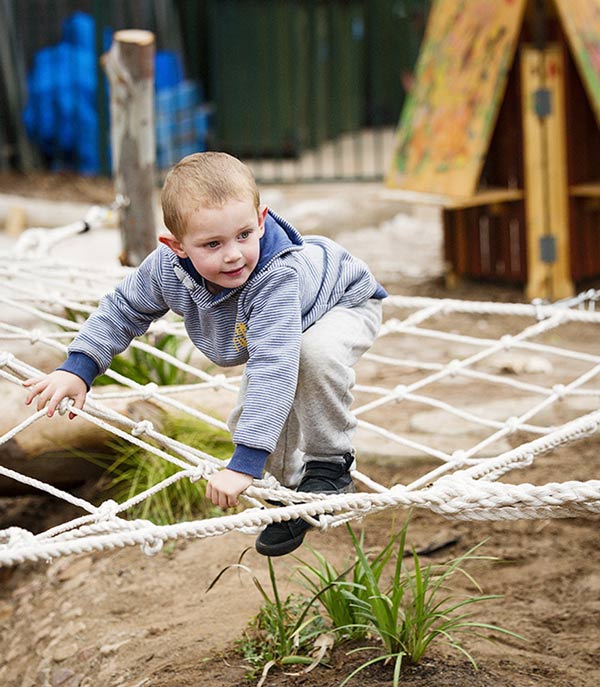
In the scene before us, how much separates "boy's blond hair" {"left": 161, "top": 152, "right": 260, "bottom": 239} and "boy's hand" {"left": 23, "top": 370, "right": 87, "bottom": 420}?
365mm

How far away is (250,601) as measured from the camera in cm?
263

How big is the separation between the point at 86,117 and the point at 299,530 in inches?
274

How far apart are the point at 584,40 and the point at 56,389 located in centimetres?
347

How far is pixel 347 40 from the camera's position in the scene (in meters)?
9.63

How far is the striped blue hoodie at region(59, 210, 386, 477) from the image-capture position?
6.26ft

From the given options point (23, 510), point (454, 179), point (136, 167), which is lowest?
point (23, 510)

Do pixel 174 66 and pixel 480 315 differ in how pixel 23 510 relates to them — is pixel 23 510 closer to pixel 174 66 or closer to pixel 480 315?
pixel 480 315

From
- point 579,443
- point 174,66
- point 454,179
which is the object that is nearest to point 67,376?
Answer: point 579,443

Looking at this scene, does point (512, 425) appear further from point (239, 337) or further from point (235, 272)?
point (235, 272)

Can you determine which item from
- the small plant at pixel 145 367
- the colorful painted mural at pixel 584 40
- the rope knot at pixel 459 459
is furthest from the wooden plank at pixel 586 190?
the rope knot at pixel 459 459

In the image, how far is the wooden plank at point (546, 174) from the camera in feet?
16.3

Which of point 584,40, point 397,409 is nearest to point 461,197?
point 584,40

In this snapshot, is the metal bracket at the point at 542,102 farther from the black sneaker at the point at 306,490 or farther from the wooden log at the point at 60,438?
the black sneaker at the point at 306,490

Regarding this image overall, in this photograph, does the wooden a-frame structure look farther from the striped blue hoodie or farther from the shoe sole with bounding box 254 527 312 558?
the shoe sole with bounding box 254 527 312 558
